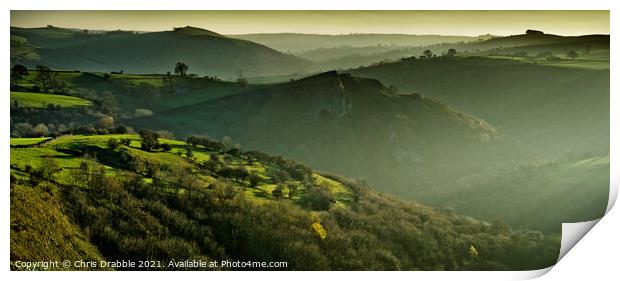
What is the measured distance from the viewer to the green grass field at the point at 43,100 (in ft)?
53.5

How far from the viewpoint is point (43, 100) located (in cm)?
1666

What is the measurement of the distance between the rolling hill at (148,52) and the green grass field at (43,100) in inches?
29.4

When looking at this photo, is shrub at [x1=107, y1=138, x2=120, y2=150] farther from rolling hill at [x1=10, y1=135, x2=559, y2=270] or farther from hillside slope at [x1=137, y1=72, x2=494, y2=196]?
hillside slope at [x1=137, y1=72, x2=494, y2=196]

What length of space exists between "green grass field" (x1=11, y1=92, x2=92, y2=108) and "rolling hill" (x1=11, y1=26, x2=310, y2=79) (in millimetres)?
746

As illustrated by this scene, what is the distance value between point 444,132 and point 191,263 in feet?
23.3

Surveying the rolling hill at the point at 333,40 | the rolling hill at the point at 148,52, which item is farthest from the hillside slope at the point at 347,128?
the rolling hill at the point at 333,40

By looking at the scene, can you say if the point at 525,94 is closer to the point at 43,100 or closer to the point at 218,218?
the point at 218,218

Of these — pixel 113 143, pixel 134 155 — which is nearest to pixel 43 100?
pixel 113 143

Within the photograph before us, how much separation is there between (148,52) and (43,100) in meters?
2.93

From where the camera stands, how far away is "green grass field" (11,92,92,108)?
16.3m

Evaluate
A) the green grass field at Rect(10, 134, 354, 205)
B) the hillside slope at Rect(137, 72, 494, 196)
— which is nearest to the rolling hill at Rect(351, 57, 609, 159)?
the hillside slope at Rect(137, 72, 494, 196)

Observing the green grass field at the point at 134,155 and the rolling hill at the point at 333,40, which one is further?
the rolling hill at the point at 333,40

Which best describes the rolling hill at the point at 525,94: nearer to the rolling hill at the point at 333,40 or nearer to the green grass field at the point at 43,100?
the rolling hill at the point at 333,40

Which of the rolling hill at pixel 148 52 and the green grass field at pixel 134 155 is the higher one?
the rolling hill at pixel 148 52
